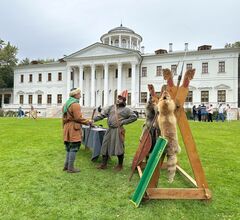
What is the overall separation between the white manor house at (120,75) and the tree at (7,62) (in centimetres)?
687

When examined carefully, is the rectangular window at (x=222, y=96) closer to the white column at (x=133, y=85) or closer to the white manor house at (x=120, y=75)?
the white manor house at (x=120, y=75)

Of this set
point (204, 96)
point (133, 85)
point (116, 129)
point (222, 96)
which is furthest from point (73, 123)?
point (133, 85)

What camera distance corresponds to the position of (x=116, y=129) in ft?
20.9

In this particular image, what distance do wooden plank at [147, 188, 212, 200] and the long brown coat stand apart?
2173 millimetres

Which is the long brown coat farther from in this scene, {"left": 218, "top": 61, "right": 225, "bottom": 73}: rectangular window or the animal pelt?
{"left": 218, "top": 61, "right": 225, "bottom": 73}: rectangular window

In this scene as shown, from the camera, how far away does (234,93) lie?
1539 inches

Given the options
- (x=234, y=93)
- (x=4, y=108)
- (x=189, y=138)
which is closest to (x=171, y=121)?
(x=189, y=138)

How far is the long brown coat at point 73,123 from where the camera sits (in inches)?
243

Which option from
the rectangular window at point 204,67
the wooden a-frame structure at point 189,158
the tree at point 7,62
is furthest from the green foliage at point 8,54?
the wooden a-frame structure at point 189,158

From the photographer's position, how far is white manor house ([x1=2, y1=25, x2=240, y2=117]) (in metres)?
40.0

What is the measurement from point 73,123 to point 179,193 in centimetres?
266

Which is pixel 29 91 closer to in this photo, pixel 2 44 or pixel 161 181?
pixel 2 44

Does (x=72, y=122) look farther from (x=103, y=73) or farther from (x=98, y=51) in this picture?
(x=103, y=73)

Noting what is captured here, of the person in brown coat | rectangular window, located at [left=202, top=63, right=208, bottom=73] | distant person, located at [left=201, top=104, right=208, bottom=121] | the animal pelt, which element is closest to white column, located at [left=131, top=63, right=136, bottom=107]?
rectangular window, located at [left=202, top=63, right=208, bottom=73]
